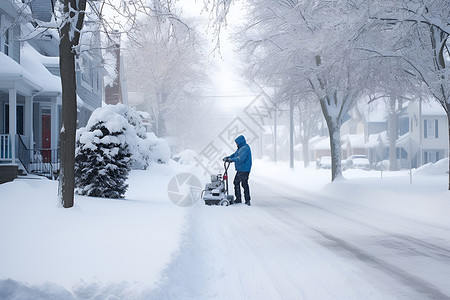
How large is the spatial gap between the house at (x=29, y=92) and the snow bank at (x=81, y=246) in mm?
4051

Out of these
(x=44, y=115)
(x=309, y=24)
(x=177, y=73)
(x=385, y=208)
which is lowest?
(x=385, y=208)

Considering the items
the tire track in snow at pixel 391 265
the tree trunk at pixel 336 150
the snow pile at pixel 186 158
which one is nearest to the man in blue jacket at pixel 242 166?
the tire track in snow at pixel 391 265

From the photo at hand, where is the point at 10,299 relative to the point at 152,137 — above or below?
below

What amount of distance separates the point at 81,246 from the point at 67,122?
3.54m

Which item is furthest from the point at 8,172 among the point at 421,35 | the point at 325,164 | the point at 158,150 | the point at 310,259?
the point at 325,164

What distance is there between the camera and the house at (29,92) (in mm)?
15664

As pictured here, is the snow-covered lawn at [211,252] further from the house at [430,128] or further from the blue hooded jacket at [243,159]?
the house at [430,128]

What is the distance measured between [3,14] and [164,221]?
12887 mm

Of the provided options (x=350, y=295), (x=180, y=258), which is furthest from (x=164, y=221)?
(x=350, y=295)

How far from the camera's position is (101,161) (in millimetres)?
12016

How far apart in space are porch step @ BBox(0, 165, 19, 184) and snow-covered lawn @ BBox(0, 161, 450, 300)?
463cm

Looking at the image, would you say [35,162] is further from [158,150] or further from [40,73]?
[158,150]

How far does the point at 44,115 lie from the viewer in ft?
76.0

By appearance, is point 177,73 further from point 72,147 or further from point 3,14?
point 72,147
